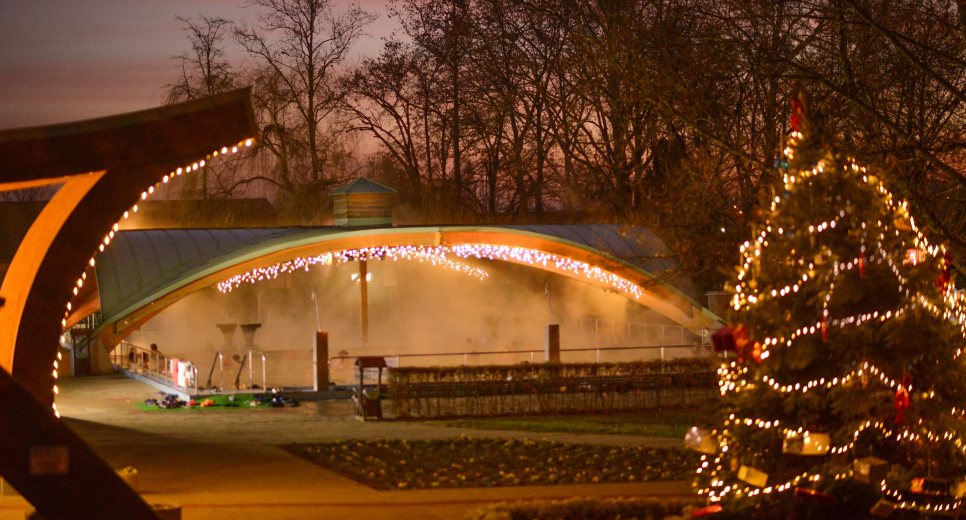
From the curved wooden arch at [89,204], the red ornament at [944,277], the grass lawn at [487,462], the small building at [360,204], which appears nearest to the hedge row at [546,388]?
the grass lawn at [487,462]

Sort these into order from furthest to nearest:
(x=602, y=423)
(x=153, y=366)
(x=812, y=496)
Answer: (x=153, y=366) → (x=602, y=423) → (x=812, y=496)

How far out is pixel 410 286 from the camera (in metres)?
33.5

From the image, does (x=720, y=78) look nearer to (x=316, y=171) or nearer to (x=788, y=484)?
(x=788, y=484)

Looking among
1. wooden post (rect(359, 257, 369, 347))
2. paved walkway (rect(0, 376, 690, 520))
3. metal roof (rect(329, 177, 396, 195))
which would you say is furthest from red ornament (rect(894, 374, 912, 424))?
wooden post (rect(359, 257, 369, 347))

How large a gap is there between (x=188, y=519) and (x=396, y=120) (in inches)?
1506

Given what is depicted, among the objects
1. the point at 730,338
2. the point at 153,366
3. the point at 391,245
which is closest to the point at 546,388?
the point at 391,245

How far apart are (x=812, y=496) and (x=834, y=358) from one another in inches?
41.2

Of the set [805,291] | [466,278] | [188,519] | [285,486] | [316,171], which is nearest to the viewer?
[805,291]

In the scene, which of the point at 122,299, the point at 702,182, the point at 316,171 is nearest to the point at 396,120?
the point at 316,171

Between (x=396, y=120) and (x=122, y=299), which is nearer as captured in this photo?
(x=122, y=299)

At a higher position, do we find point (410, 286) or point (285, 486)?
point (410, 286)

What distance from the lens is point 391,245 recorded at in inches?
925

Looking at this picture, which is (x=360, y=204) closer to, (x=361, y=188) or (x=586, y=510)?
(x=361, y=188)

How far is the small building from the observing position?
25172mm
